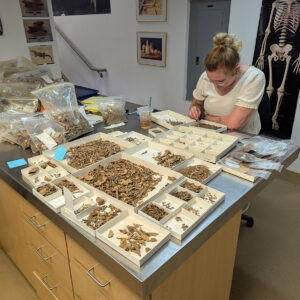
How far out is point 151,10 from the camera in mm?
3684

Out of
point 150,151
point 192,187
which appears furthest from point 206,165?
point 150,151

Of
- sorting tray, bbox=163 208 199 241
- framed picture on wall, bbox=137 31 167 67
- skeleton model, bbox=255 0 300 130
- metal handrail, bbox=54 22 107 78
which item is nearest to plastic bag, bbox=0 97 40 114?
sorting tray, bbox=163 208 199 241

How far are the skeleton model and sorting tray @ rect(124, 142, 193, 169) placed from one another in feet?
6.18

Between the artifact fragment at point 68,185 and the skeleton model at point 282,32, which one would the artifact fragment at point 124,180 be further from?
the skeleton model at point 282,32

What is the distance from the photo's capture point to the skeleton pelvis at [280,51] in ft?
8.59

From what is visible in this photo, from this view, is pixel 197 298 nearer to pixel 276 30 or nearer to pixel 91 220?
pixel 91 220

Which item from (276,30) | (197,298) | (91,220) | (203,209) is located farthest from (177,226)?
(276,30)

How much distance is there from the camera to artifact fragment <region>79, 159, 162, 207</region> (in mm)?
1098

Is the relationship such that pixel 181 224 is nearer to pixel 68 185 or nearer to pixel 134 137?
pixel 68 185

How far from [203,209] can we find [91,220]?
0.40m

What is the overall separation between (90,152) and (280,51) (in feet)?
7.20

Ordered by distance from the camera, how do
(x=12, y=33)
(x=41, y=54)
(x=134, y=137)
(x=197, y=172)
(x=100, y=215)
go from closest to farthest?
(x=100, y=215), (x=197, y=172), (x=134, y=137), (x=12, y=33), (x=41, y=54)

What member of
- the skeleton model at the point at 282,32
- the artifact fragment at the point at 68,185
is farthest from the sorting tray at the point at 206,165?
the skeleton model at the point at 282,32

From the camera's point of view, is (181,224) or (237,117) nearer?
(181,224)
